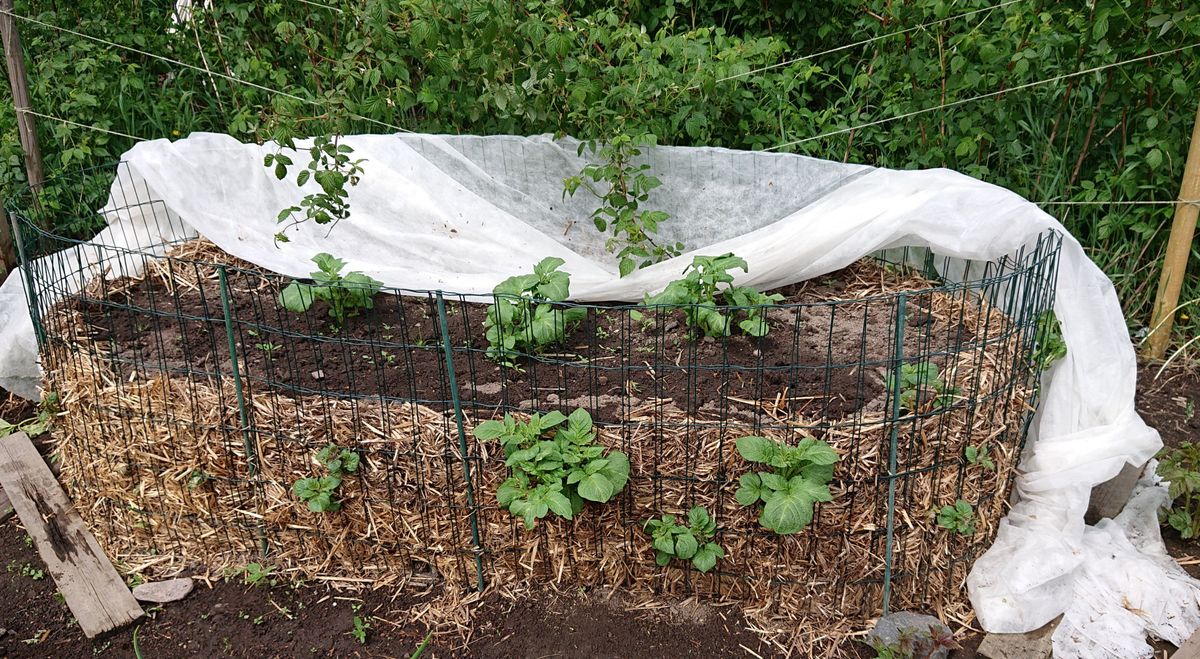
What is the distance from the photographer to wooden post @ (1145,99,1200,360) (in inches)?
140

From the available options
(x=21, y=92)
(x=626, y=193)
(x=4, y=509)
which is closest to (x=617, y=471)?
(x=626, y=193)

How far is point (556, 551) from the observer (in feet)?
9.20

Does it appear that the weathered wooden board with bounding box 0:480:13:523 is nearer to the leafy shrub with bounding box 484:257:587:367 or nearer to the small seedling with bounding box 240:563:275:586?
the small seedling with bounding box 240:563:275:586

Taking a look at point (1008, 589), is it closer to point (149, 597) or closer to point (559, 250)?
point (559, 250)

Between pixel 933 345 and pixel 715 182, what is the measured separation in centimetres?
118

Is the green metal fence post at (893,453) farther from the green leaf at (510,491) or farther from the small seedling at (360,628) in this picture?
the small seedling at (360,628)

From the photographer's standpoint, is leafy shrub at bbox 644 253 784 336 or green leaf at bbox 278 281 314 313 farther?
green leaf at bbox 278 281 314 313

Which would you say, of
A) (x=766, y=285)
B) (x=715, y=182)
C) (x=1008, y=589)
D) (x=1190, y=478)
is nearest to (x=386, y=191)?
(x=715, y=182)

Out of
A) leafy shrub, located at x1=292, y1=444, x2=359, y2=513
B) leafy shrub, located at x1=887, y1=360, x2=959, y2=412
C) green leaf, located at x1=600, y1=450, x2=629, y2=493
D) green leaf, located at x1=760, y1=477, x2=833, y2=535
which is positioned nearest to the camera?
green leaf, located at x1=760, y1=477, x2=833, y2=535

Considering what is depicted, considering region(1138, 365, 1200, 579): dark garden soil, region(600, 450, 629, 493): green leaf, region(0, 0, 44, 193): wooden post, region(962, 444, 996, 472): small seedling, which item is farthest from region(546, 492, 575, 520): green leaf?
region(0, 0, 44, 193): wooden post

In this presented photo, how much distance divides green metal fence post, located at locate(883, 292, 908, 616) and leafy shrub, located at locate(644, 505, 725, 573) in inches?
19.0

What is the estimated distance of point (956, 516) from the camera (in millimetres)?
2729

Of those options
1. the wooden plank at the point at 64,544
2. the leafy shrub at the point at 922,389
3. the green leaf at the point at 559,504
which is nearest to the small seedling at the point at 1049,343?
the leafy shrub at the point at 922,389

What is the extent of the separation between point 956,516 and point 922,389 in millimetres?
386
